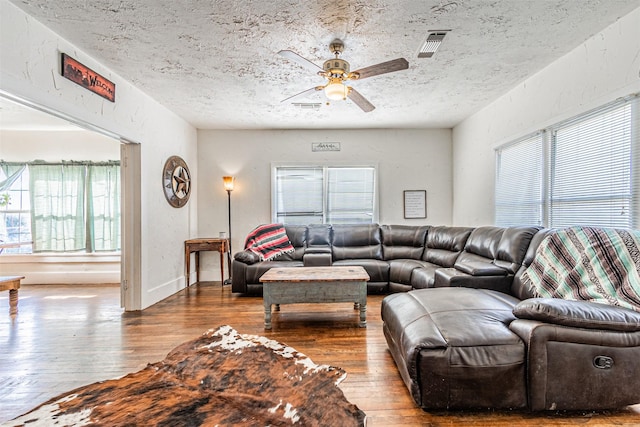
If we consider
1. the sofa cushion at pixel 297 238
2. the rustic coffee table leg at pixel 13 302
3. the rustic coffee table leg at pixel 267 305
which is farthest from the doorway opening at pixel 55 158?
the rustic coffee table leg at pixel 267 305

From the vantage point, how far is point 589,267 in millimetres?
2004

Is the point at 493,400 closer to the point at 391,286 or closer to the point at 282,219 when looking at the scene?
the point at 391,286

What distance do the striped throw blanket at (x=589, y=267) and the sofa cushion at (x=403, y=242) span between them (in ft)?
6.79

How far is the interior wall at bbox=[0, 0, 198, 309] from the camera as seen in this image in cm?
204

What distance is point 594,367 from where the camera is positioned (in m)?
1.52

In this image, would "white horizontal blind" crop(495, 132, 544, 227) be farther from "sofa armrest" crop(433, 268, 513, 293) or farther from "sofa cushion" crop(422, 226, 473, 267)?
"sofa armrest" crop(433, 268, 513, 293)

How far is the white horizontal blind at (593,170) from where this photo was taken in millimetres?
2213

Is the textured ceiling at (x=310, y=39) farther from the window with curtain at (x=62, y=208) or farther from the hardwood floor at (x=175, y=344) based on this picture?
the hardwood floor at (x=175, y=344)

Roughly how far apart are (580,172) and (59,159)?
281 inches

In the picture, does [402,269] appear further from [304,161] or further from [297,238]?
[304,161]

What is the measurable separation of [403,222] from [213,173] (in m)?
3.52

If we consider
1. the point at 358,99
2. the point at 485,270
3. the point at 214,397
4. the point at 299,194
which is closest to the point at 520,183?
the point at 485,270

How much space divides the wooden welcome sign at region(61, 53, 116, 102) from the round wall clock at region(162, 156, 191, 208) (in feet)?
3.97

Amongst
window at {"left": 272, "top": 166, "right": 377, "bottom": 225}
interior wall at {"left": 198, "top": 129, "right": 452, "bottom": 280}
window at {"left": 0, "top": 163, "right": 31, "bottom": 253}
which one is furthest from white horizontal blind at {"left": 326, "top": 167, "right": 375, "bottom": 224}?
window at {"left": 0, "top": 163, "right": 31, "bottom": 253}
